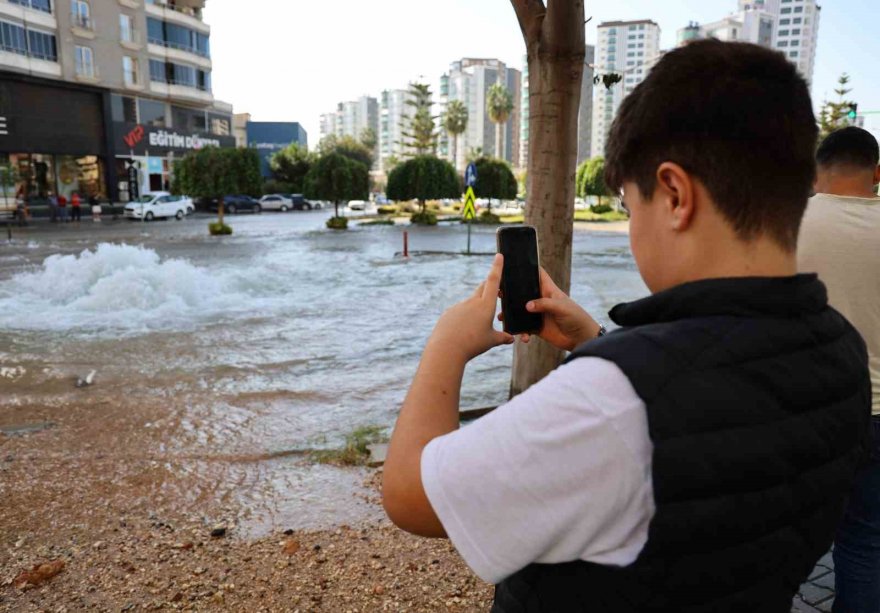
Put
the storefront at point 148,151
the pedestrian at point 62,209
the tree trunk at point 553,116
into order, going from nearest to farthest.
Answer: the tree trunk at point 553,116, the pedestrian at point 62,209, the storefront at point 148,151

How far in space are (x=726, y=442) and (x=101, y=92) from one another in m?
49.5

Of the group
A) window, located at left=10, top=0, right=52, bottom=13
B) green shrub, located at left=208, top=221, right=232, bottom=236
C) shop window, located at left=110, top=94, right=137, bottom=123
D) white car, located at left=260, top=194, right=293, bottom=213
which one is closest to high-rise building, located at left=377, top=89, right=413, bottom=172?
white car, located at left=260, top=194, right=293, bottom=213

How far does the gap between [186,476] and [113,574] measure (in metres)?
1.69

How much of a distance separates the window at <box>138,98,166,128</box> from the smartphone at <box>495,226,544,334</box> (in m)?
51.3

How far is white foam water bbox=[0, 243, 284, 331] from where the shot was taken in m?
11.9

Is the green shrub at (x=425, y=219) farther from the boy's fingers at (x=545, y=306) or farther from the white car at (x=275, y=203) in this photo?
A: the boy's fingers at (x=545, y=306)

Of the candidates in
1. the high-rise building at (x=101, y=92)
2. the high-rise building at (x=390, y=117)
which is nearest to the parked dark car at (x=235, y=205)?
the high-rise building at (x=101, y=92)

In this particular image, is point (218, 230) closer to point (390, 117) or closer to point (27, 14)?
point (27, 14)

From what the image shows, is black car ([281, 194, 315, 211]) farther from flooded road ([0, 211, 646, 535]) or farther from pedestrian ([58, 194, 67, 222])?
flooded road ([0, 211, 646, 535])

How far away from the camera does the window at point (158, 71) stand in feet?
158

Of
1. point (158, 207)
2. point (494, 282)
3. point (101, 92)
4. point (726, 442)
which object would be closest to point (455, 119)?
point (101, 92)

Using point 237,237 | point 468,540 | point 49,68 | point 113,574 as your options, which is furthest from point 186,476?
point 49,68

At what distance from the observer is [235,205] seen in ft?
159

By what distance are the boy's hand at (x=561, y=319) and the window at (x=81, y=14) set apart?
49.3 meters
